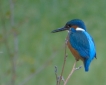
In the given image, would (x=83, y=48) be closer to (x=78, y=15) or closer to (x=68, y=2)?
(x=78, y=15)

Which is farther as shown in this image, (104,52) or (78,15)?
(78,15)

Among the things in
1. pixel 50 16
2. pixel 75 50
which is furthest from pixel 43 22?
pixel 75 50

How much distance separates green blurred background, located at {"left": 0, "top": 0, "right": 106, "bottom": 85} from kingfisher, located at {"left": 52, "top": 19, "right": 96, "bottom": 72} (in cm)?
194

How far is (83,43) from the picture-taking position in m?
5.46

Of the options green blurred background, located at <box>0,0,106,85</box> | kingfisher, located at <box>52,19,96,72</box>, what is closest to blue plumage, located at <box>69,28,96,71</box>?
kingfisher, located at <box>52,19,96,72</box>

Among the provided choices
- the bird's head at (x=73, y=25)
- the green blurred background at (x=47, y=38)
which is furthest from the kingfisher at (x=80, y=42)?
the green blurred background at (x=47, y=38)

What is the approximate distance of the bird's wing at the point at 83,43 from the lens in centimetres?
532

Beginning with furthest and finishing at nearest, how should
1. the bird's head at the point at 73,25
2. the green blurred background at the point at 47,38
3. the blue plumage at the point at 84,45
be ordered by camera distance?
the green blurred background at the point at 47,38
the bird's head at the point at 73,25
the blue plumage at the point at 84,45

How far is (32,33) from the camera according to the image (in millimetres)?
10688

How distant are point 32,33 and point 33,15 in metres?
1.04

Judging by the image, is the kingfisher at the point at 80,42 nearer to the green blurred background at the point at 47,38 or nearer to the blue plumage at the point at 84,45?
the blue plumage at the point at 84,45

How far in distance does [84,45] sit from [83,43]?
0.12ft

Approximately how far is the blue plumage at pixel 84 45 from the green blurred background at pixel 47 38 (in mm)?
1932

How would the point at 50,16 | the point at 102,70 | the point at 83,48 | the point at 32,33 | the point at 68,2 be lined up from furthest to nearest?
the point at 68,2 < the point at 50,16 < the point at 32,33 < the point at 102,70 < the point at 83,48
